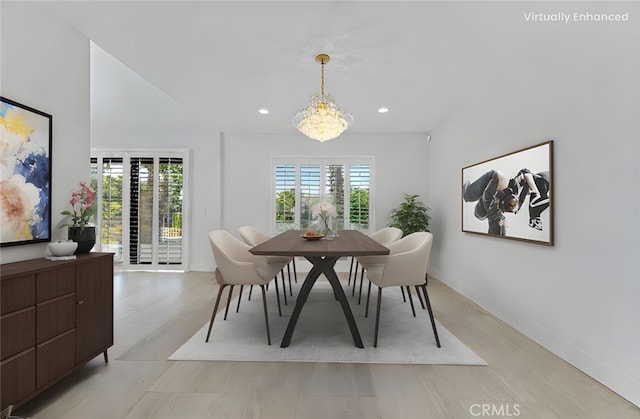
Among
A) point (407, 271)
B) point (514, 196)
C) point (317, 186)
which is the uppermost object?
point (317, 186)

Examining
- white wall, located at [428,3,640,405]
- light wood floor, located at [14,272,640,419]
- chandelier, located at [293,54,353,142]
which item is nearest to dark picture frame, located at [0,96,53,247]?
light wood floor, located at [14,272,640,419]

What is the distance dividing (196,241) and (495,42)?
5080 mm

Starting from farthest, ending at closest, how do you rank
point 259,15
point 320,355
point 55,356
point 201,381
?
point 320,355
point 259,15
point 201,381
point 55,356

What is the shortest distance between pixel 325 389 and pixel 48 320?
164 centimetres

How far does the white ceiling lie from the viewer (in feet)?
6.75

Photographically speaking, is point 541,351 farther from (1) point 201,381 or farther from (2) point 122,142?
(2) point 122,142

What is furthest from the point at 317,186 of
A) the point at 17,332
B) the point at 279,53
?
the point at 17,332

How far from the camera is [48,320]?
169 cm

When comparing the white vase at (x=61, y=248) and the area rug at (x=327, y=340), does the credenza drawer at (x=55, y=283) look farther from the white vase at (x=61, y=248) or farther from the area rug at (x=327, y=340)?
the area rug at (x=327, y=340)

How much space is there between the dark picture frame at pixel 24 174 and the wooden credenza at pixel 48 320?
21 centimetres

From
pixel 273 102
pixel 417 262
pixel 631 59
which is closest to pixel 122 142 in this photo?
pixel 273 102

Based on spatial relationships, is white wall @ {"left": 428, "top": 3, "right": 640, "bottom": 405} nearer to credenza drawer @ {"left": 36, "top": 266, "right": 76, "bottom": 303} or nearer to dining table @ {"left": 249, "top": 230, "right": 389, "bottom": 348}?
dining table @ {"left": 249, "top": 230, "right": 389, "bottom": 348}

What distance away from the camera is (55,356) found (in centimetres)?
174

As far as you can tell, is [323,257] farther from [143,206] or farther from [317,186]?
[143,206]
